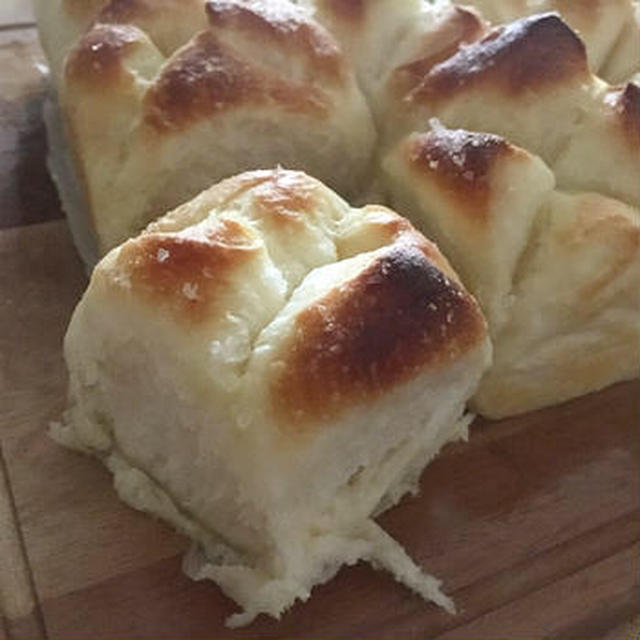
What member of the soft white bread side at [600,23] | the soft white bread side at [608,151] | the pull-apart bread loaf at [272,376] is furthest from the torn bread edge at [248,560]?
the soft white bread side at [600,23]

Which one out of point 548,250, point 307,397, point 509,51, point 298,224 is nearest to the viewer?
point 307,397

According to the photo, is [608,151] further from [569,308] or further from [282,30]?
[282,30]

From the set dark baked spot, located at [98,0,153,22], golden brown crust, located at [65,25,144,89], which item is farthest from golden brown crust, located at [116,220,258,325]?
dark baked spot, located at [98,0,153,22]

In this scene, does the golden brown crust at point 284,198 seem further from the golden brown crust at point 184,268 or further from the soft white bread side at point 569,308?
the soft white bread side at point 569,308

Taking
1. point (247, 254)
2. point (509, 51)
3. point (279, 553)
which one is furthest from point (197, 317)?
point (509, 51)

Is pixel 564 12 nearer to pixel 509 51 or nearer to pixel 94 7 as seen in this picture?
pixel 509 51

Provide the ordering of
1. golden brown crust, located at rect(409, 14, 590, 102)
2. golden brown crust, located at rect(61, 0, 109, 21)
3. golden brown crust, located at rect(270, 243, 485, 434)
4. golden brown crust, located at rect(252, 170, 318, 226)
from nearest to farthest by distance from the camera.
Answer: golden brown crust, located at rect(270, 243, 485, 434), golden brown crust, located at rect(252, 170, 318, 226), golden brown crust, located at rect(409, 14, 590, 102), golden brown crust, located at rect(61, 0, 109, 21)

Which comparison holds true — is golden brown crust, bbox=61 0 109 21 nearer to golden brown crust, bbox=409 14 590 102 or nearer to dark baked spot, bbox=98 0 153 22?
dark baked spot, bbox=98 0 153 22
